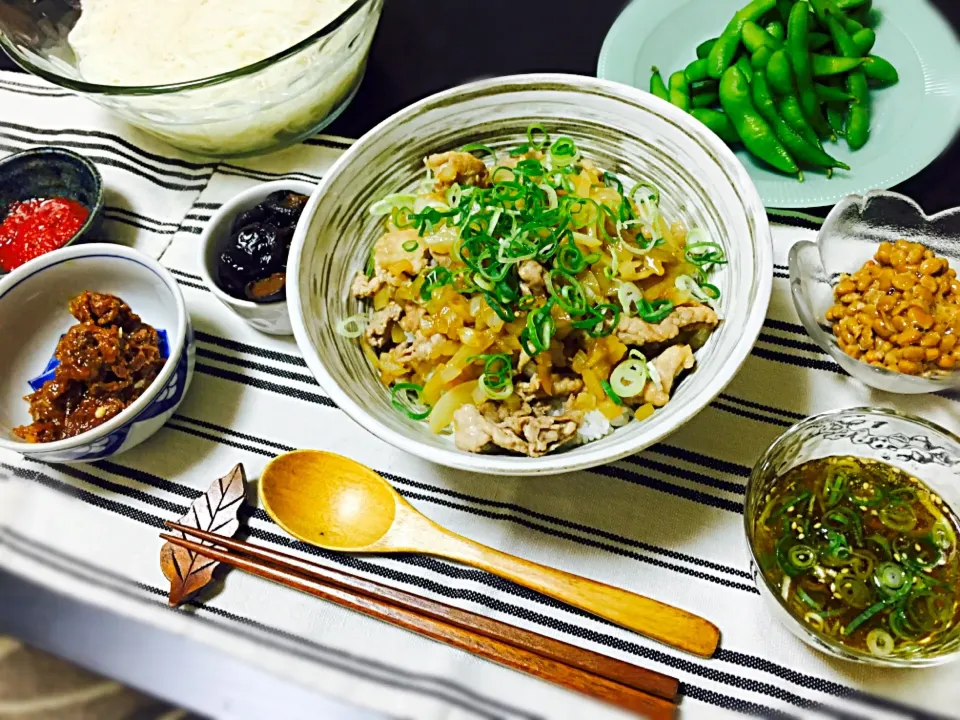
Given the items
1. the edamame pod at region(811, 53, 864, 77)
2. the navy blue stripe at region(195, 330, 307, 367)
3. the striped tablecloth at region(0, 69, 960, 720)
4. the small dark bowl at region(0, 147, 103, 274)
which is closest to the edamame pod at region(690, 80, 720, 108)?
the edamame pod at region(811, 53, 864, 77)

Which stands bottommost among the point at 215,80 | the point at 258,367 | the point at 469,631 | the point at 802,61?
the point at 469,631

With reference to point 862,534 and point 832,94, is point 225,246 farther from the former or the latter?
point 832,94

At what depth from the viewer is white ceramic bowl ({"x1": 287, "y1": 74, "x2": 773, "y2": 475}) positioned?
5.11ft

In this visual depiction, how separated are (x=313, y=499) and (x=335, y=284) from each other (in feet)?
1.86

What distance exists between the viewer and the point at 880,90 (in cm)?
244

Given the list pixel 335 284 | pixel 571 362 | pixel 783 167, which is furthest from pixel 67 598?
pixel 783 167

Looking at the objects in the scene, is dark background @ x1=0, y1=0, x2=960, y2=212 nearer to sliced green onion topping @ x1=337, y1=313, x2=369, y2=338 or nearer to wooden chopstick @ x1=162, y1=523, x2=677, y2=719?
sliced green onion topping @ x1=337, y1=313, x2=369, y2=338

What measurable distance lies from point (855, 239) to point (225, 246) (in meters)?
1.81

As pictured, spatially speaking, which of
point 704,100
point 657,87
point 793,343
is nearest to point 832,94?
point 704,100

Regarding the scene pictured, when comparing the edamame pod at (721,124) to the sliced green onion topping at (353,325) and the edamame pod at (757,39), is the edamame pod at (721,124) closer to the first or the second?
the edamame pod at (757,39)

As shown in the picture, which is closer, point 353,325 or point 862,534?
point 862,534

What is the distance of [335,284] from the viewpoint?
195cm

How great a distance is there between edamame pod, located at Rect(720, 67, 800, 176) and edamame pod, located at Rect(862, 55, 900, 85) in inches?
16.1

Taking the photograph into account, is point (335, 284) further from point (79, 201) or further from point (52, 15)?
point (52, 15)
